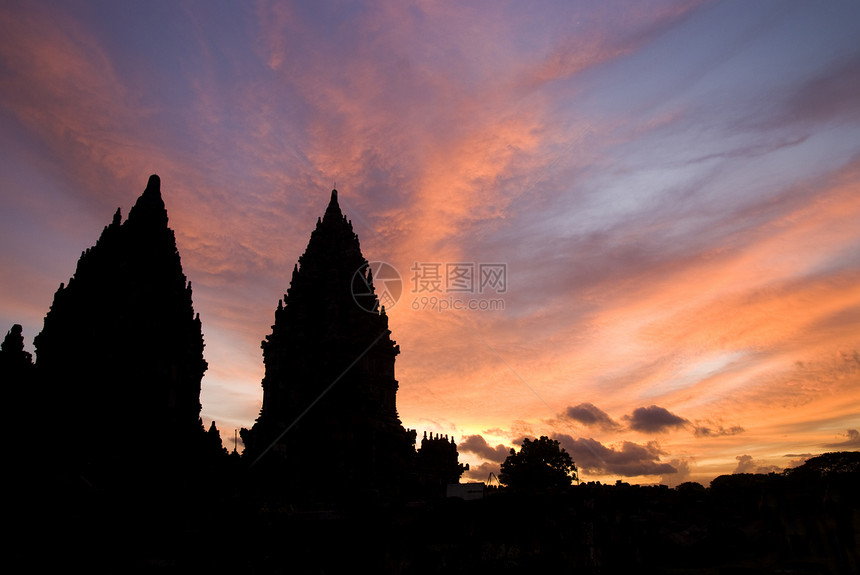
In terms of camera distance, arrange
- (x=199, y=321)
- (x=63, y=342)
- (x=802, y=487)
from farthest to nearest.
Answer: (x=199, y=321) → (x=63, y=342) → (x=802, y=487)

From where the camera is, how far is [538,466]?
6097cm

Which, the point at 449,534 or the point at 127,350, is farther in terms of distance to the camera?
the point at 127,350

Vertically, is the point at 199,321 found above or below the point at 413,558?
above

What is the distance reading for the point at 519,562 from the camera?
14406 millimetres

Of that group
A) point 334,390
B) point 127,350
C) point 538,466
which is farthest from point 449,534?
point 538,466

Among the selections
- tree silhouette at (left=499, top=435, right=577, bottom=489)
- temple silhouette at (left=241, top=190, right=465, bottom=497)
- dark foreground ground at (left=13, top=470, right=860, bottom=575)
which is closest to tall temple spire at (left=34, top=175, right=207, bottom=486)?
temple silhouette at (left=241, top=190, right=465, bottom=497)

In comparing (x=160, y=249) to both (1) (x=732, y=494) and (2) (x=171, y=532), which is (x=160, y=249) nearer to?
(2) (x=171, y=532)

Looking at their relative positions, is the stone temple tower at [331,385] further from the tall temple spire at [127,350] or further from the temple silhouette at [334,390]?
the tall temple spire at [127,350]

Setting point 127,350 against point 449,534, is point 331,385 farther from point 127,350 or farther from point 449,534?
point 449,534

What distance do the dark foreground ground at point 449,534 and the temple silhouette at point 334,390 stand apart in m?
11.8

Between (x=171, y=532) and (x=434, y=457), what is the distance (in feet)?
86.5

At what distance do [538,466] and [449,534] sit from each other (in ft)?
161

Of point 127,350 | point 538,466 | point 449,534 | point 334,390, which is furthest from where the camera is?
point 538,466

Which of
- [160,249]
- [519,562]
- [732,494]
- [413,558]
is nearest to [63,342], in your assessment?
[160,249]
